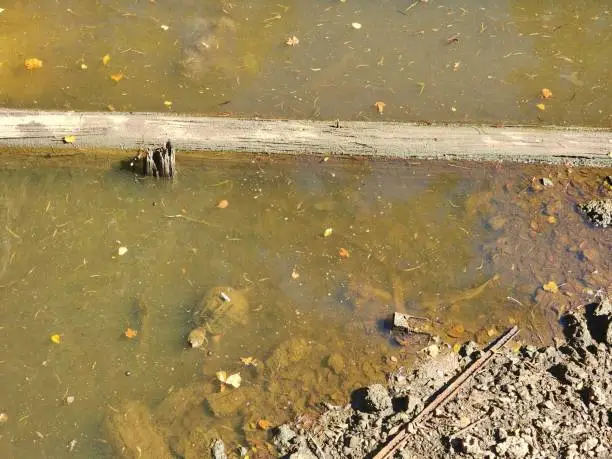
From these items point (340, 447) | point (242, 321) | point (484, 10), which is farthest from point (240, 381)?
point (484, 10)

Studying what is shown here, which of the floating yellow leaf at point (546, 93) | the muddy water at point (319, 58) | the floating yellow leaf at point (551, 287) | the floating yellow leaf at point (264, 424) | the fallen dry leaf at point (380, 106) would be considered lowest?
the floating yellow leaf at point (264, 424)

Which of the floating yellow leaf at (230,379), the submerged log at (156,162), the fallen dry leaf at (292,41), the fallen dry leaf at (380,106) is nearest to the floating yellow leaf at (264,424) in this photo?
the floating yellow leaf at (230,379)

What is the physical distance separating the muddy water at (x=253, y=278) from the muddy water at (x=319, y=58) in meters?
0.71

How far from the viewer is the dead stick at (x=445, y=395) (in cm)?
350

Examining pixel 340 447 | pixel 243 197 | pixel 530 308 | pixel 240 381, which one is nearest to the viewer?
pixel 340 447

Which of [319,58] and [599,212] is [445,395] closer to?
[599,212]

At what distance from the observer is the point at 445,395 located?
373 cm

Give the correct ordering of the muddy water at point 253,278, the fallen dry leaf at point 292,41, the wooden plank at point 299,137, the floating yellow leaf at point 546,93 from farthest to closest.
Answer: the fallen dry leaf at point 292,41 → the floating yellow leaf at point 546,93 → the wooden plank at point 299,137 → the muddy water at point 253,278

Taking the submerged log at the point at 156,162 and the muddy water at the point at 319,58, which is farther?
the muddy water at the point at 319,58

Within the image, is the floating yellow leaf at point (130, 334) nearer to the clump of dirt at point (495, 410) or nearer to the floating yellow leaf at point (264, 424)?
the floating yellow leaf at point (264, 424)

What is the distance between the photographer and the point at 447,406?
3.68 metres

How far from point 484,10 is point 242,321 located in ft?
12.7

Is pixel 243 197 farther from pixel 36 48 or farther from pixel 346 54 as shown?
pixel 36 48

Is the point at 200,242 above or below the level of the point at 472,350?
above
